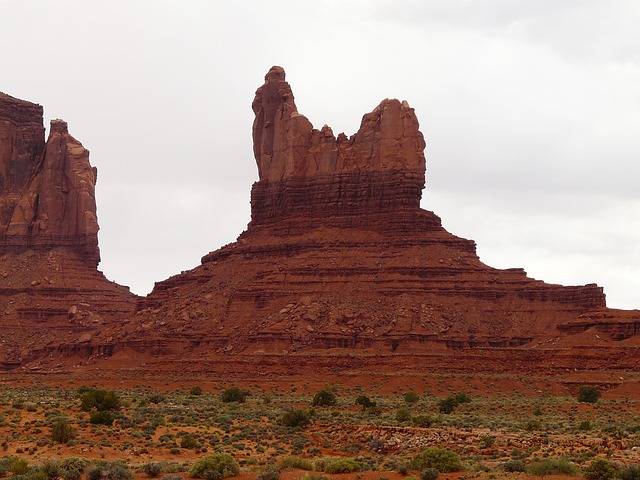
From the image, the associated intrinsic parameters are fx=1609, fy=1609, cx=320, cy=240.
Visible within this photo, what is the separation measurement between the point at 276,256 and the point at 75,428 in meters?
65.7

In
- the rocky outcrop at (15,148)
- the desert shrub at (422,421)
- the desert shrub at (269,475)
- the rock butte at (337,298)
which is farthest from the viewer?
the rocky outcrop at (15,148)

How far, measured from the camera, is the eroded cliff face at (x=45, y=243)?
14775cm

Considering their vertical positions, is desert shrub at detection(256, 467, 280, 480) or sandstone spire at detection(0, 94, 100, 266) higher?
sandstone spire at detection(0, 94, 100, 266)

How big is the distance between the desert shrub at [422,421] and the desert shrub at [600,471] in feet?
69.9

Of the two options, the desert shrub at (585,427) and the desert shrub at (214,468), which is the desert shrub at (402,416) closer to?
the desert shrub at (585,427)

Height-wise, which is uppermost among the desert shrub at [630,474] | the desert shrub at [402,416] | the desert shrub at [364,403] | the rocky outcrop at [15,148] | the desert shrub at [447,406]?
the rocky outcrop at [15,148]

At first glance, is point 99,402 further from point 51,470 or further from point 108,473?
point 108,473

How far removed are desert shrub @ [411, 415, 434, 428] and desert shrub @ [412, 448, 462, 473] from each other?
17.4 metres

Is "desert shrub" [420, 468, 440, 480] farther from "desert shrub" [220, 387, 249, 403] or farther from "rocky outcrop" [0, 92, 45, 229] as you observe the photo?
"rocky outcrop" [0, 92, 45, 229]

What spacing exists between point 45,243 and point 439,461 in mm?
109796

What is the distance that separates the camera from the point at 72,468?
5466 cm

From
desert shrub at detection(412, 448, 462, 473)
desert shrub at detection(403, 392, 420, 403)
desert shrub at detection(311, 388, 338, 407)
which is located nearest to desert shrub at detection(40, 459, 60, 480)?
desert shrub at detection(412, 448, 462, 473)

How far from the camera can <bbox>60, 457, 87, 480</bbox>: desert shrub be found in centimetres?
5387

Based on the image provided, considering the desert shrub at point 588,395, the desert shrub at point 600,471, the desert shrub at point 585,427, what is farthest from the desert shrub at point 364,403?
the desert shrub at point 600,471
